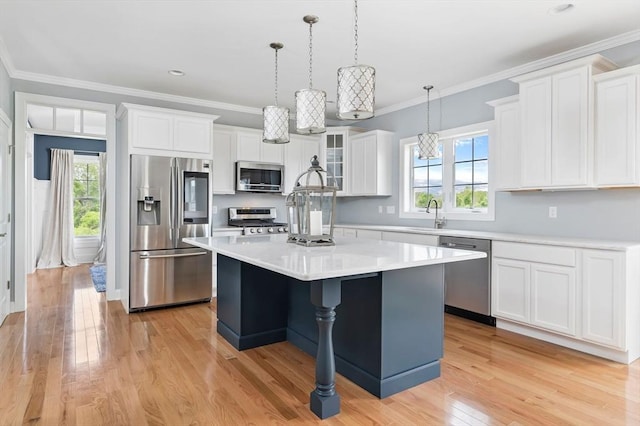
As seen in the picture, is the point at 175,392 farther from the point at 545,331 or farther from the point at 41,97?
the point at 41,97

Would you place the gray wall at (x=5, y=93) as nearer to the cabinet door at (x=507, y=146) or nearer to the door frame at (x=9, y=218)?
the door frame at (x=9, y=218)

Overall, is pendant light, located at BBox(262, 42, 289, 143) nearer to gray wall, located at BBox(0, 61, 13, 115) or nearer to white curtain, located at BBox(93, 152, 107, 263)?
gray wall, located at BBox(0, 61, 13, 115)

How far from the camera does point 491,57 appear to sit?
Answer: 364 cm

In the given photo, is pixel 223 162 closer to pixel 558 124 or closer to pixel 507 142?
pixel 507 142

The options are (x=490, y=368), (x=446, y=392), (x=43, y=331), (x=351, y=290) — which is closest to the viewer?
(x=446, y=392)

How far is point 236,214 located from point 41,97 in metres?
2.59

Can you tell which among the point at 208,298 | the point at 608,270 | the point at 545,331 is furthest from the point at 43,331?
the point at 608,270

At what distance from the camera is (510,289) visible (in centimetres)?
339

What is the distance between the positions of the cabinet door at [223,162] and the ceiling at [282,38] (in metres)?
0.81

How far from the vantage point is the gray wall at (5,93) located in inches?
141

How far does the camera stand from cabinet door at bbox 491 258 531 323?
3.27 meters

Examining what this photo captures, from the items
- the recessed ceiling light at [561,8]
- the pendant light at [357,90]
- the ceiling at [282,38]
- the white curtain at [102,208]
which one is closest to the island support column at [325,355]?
the pendant light at [357,90]

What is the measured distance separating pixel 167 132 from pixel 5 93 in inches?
59.6

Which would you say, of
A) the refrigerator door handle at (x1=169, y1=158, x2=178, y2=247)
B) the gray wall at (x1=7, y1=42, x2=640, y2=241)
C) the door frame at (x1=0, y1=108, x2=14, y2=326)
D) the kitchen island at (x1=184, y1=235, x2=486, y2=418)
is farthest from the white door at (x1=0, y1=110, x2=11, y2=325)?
the kitchen island at (x1=184, y1=235, x2=486, y2=418)
